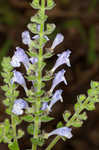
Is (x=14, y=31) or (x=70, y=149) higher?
(x=14, y=31)

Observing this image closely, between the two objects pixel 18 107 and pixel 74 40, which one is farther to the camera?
pixel 74 40

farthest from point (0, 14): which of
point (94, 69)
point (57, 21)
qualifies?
point (94, 69)

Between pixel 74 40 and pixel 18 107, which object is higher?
pixel 74 40

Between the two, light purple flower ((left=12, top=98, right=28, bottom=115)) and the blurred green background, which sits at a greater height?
the blurred green background

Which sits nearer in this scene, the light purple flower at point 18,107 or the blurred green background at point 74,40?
the light purple flower at point 18,107

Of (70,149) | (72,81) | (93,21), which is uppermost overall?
(93,21)

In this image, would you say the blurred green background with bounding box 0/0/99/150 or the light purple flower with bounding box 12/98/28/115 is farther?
the blurred green background with bounding box 0/0/99/150

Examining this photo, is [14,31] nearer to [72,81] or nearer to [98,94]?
[72,81]

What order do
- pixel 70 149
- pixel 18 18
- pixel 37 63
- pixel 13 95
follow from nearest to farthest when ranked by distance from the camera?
pixel 37 63
pixel 13 95
pixel 70 149
pixel 18 18
